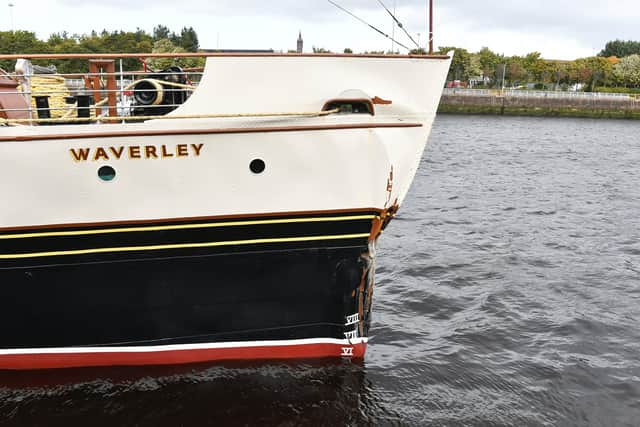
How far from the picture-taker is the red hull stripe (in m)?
5.87

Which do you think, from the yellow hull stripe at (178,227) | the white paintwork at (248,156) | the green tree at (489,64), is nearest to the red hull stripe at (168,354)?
the yellow hull stripe at (178,227)

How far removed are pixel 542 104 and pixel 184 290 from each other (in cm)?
6645

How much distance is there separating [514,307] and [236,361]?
16.5 feet

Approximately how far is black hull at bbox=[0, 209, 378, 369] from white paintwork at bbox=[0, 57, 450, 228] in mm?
224

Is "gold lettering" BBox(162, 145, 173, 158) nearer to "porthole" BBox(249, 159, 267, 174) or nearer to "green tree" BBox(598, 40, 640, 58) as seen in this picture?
"porthole" BBox(249, 159, 267, 174)

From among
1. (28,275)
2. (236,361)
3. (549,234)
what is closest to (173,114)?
(28,275)

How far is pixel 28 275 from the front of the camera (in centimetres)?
541

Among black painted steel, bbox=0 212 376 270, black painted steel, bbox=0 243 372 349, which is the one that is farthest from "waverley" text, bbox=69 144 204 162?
black painted steel, bbox=0 243 372 349

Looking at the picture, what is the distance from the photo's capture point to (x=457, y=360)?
731cm

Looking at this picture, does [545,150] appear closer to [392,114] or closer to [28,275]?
[392,114]

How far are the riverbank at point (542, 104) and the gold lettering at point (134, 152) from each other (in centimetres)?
6152

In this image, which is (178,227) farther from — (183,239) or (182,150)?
(182,150)

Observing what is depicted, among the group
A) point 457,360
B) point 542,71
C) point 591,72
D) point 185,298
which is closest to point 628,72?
point 591,72

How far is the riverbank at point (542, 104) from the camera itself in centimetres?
6325
